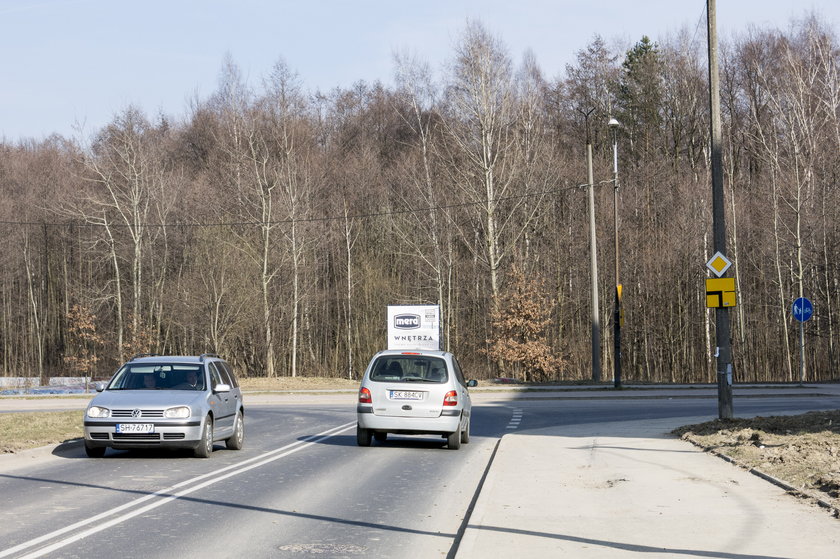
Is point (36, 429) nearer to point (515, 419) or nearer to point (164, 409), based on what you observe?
point (164, 409)

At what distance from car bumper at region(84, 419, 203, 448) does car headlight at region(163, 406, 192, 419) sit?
92mm

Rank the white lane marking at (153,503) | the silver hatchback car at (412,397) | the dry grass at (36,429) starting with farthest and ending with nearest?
the dry grass at (36,429) < the silver hatchback car at (412,397) < the white lane marking at (153,503)

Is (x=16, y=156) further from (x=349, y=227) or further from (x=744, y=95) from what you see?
(x=744, y=95)

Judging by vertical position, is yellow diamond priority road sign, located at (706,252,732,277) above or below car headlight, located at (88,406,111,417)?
above

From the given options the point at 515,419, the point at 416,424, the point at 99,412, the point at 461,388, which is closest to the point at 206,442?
the point at 99,412

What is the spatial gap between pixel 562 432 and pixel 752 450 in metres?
6.66

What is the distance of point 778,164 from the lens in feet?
178

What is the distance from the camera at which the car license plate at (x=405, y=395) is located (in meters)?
18.2

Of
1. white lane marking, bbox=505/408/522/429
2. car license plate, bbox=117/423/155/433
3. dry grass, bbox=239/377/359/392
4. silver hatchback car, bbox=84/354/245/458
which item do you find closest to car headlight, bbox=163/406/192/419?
silver hatchback car, bbox=84/354/245/458

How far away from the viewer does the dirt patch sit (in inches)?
469

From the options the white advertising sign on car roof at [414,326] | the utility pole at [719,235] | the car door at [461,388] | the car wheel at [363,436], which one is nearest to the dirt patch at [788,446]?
the utility pole at [719,235]

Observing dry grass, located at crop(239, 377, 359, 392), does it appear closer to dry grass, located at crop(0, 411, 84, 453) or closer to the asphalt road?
dry grass, located at crop(0, 411, 84, 453)

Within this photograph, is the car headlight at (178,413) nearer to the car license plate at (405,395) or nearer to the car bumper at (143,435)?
the car bumper at (143,435)

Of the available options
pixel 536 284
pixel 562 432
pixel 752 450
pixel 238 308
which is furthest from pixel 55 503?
pixel 238 308
